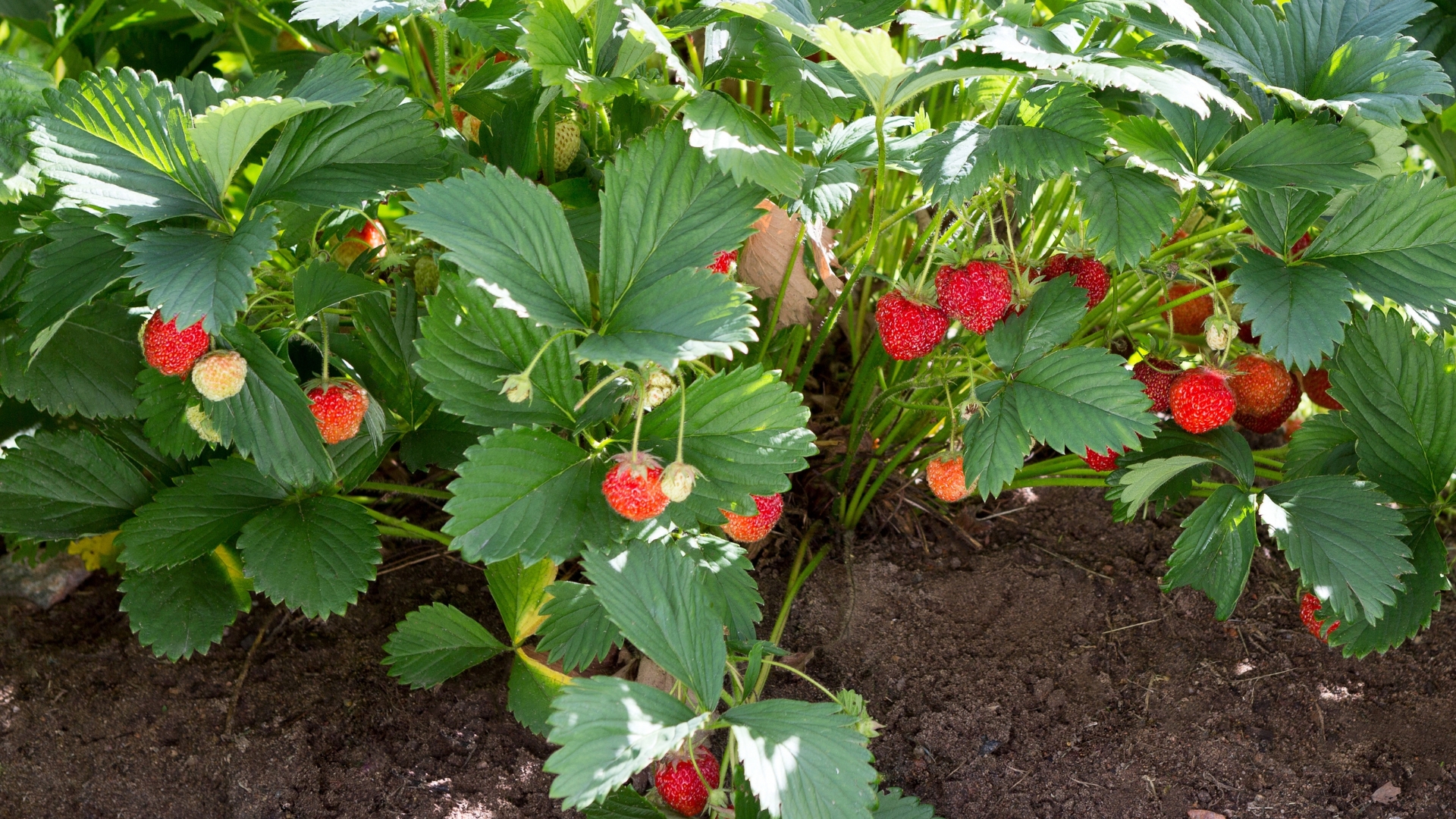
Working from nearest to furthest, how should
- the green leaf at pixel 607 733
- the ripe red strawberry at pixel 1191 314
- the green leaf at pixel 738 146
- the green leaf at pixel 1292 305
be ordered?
the green leaf at pixel 607 733, the green leaf at pixel 738 146, the green leaf at pixel 1292 305, the ripe red strawberry at pixel 1191 314

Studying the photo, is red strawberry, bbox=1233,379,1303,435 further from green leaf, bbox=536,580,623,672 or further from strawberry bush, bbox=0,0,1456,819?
green leaf, bbox=536,580,623,672

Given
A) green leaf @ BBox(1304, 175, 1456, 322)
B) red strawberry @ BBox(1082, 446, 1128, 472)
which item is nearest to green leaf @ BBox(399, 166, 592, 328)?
red strawberry @ BBox(1082, 446, 1128, 472)

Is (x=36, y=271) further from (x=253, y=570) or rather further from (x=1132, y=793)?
(x=1132, y=793)

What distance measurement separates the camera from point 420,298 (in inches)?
50.2

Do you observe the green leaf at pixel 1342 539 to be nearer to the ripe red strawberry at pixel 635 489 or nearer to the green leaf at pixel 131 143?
the ripe red strawberry at pixel 635 489

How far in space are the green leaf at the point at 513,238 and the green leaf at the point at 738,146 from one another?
14 centimetres

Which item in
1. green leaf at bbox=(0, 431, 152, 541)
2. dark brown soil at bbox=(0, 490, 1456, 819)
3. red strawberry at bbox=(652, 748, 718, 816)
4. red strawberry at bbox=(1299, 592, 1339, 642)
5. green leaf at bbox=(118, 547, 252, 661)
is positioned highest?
red strawberry at bbox=(1299, 592, 1339, 642)

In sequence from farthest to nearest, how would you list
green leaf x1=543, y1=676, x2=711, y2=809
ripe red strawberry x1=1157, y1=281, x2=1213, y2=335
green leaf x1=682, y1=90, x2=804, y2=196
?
ripe red strawberry x1=1157, y1=281, x2=1213, y2=335, green leaf x1=682, y1=90, x2=804, y2=196, green leaf x1=543, y1=676, x2=711, y2=809

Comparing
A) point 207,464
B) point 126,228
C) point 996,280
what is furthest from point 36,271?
point 996,280

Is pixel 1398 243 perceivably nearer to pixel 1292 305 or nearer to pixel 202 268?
pixel 1292 305

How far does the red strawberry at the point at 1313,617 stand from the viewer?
46.6 inches

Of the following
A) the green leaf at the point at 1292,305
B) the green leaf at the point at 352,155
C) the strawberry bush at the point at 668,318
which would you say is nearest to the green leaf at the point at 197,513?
the strawberry bush at the point at 668,318

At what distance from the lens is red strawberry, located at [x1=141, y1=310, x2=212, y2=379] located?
0.98 m

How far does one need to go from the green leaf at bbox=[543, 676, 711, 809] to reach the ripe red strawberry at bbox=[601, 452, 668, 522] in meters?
0.14
